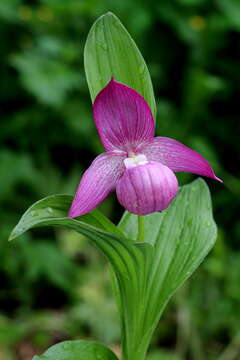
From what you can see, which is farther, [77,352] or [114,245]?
[77,352]

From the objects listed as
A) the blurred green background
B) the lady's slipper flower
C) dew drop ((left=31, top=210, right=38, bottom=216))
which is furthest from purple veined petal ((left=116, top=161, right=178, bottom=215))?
the blurred green background

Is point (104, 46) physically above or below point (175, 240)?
above

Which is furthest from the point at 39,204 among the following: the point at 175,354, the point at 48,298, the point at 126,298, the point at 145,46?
the point at 145,46

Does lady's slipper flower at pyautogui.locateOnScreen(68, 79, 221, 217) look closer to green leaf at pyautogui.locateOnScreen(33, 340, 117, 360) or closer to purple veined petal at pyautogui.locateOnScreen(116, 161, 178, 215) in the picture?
purple veined petal at pyautogui.locateOnScreen(116, 161, 178, 215)

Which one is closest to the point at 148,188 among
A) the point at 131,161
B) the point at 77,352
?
the point at 131,161

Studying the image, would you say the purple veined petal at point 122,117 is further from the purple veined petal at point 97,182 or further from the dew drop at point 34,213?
the dew drop at point 34,213

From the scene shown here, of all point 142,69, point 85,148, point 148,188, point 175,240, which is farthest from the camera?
point 85,148

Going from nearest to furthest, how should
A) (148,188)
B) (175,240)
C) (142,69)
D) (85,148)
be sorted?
(148,188) < (142,69) < (175,240) < (85,148)

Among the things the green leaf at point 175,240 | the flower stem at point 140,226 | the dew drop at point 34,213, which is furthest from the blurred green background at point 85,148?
the dew drop at point 34,213

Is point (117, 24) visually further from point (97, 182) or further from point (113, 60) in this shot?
point (97, 182)
